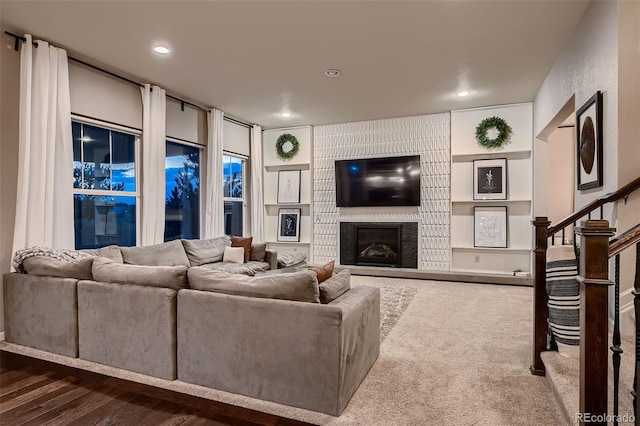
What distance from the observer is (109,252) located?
3.83m

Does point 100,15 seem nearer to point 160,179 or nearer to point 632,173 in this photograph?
point 160,179

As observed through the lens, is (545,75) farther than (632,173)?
Yes

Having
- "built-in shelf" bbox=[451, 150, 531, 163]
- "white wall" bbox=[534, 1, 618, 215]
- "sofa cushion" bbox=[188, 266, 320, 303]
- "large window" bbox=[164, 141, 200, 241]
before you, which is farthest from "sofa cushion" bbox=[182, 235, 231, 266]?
"white wall" bbox=[534, 1, 618, 215]

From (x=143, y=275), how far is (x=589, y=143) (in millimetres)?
3736

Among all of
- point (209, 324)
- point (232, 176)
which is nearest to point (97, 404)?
point (209, 324)

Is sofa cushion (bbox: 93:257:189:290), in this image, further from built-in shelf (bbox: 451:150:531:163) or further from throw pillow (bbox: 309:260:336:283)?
built-in shelf (bbox: 451:150:531:163)

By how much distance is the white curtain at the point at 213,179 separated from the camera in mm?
5885

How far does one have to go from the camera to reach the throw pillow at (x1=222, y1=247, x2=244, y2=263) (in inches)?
209

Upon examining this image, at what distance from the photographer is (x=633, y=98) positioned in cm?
247

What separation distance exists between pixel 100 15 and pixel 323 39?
200 cm

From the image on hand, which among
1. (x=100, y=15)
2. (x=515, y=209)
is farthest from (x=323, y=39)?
(x=515, y=209)

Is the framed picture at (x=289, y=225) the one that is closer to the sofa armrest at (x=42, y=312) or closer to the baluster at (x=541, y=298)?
the sofa armrest at (x=42, y=312)

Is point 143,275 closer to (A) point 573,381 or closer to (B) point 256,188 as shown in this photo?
(A) point 573,381

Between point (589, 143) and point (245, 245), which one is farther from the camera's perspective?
point (245, 245)
